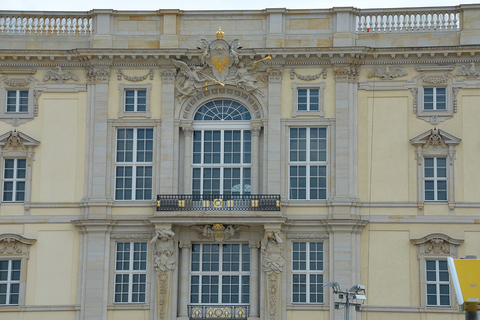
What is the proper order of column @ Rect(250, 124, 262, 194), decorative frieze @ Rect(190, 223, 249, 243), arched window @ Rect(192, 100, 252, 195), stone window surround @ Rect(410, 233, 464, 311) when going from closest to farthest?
stone window surround @ Rect(410, 233, 464, 311) → decorative frieze @ Rect(190, 223, 249, 243) → column @ Rect(250, 124, 262, 194) → arched window @ Rect(192, 100, 252, 195)

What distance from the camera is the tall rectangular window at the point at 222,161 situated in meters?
34.6

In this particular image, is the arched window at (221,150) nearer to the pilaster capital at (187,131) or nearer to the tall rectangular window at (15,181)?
the pilaster capital at (187,131)

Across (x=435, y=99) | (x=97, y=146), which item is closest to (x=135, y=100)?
(x=97, y=146)

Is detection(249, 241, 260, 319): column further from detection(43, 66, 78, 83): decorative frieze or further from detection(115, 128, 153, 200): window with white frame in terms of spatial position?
detection(43, 66, 78, 83): decorative frieze

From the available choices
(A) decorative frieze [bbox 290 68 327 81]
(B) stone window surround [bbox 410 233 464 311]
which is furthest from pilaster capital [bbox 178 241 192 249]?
(B) stone window surround [bbox 410 233 464 311]

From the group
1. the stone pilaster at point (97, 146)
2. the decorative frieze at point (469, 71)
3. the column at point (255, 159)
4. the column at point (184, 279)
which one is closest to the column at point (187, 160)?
the column at point (184, 279)

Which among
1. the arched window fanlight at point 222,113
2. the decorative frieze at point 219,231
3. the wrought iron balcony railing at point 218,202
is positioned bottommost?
the decorative frieze at point 219,231

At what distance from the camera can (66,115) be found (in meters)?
35.0

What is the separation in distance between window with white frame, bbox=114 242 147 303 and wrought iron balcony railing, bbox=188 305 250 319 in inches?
76.6

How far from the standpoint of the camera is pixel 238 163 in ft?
114

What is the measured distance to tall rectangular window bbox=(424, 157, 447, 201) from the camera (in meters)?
33.8

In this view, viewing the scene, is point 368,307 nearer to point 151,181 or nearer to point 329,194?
point 329,194

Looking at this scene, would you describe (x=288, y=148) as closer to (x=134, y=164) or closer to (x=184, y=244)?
(x=184, y=244)

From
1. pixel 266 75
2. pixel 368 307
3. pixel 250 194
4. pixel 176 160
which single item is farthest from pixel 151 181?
pixel 368 307
